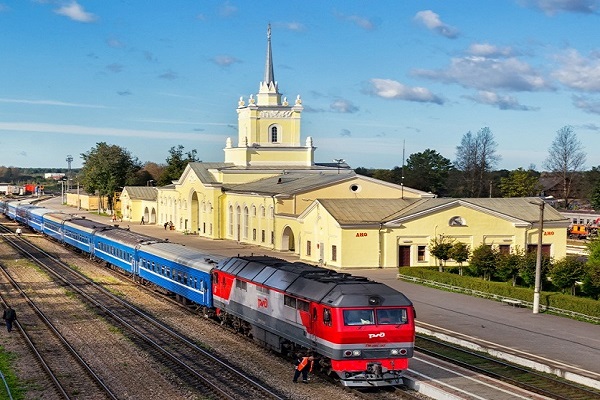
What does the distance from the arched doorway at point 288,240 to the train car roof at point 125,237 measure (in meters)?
16.5

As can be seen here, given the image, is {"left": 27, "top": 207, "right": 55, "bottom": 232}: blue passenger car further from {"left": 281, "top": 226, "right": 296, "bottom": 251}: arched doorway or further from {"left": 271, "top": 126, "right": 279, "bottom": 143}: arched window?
{"left": 281, "top": 226, "right": 296, "bottom": 251}: arched doorway

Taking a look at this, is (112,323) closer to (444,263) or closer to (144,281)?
(144,281)

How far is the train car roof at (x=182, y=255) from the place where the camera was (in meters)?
34.2

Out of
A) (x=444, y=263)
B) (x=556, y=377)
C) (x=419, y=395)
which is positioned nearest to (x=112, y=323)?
(x=419, y=395)

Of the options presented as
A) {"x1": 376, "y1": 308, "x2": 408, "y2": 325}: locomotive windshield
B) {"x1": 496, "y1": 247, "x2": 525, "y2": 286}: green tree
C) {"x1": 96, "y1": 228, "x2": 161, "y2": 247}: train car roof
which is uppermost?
{"x1": 376, "y1": 308, "x2": 408, "y2": 325}: locomotive windshield

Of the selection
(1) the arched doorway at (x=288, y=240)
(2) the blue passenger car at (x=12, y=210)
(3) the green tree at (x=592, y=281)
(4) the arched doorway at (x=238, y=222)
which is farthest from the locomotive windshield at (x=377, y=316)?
(2) the blue passenger car at (x=12, y=210)

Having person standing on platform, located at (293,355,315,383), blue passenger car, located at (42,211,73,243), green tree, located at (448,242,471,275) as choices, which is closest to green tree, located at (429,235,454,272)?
green tree, located at (448,242,471,275)

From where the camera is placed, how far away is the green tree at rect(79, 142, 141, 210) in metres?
140

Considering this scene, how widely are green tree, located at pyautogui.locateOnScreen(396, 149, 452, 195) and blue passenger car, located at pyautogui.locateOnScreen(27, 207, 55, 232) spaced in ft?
223

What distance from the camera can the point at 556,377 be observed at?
2469cm

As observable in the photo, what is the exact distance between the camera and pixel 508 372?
2523cm

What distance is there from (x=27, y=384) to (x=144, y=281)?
2340cm

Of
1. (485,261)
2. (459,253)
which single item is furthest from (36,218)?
(485,261)

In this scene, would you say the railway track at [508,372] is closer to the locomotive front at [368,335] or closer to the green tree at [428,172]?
the locomotive front at [368,335]
